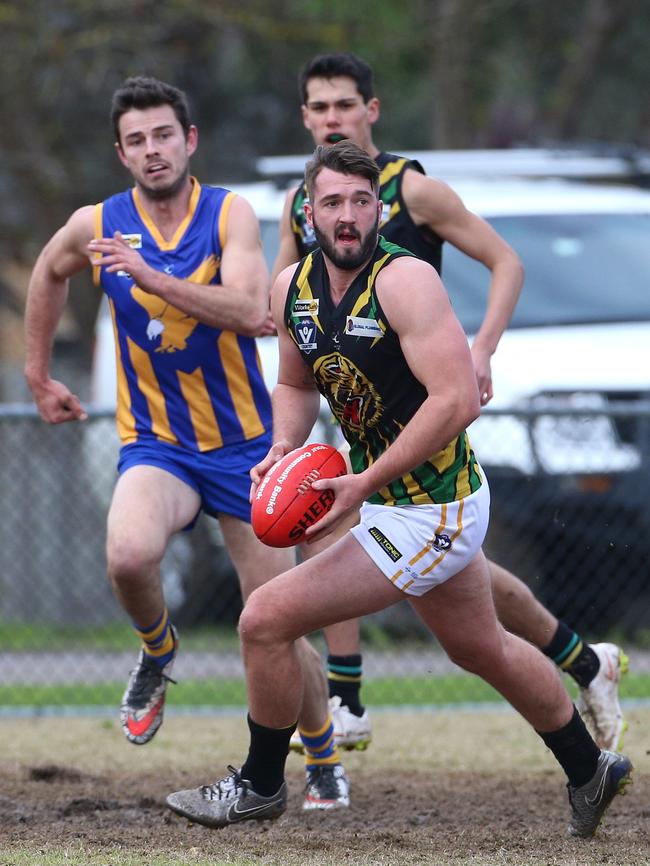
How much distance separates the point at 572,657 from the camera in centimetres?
662

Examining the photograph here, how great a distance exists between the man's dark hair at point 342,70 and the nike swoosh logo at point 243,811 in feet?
10.1

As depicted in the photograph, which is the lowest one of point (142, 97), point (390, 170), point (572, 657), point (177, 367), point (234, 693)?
point (234, 693)

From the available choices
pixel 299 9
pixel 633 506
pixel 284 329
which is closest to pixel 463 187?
pixel 633 506

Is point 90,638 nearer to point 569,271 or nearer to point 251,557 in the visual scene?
point 569,271

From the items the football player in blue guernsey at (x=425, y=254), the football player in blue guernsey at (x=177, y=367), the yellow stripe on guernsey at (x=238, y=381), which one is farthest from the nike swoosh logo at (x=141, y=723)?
the yellow stripe on guernsey at (x=238, y=381)

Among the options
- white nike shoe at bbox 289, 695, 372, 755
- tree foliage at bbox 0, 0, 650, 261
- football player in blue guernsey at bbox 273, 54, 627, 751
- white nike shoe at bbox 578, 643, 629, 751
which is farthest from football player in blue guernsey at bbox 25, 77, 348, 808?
tree foliage at bbox 0, 0, 650, 261

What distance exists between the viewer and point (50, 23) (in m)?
15.3

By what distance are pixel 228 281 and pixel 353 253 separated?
4.06ft

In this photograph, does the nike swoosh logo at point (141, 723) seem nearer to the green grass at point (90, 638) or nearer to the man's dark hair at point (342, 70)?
the man's dark hair at point (342, 70)

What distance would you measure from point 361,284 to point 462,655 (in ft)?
4.33

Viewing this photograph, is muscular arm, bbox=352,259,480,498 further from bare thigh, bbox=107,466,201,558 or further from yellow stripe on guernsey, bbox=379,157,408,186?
yellow stripe on guernsey, bbox=379,157,408,186

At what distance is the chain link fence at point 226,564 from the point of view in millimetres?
9406

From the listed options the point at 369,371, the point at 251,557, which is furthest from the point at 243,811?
the point at 369,371

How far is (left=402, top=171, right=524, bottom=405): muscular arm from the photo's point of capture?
6.50 meters
